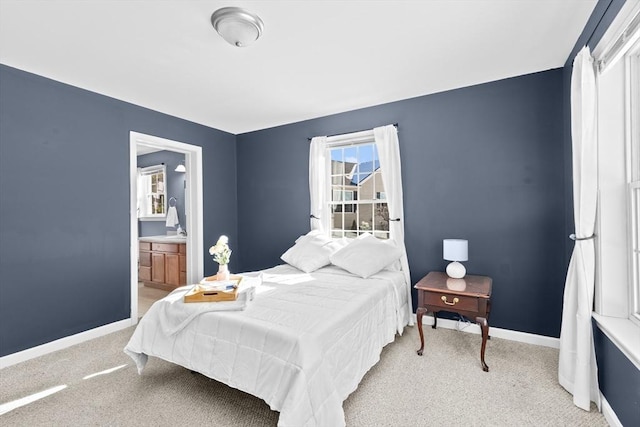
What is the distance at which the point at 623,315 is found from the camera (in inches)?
74.1

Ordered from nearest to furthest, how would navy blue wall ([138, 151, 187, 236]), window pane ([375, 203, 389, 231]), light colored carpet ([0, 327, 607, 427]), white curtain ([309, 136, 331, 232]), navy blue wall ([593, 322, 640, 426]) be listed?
navy blue wall ([593, 322, 640, 426]), light colored carpet ([0, 327, 607, 427]), window pane ([375, 203, 389, 231]), white curtain ([309, 136, 331, 232]), navy blue wall ([138, 151, 187, 236])

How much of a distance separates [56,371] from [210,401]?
4.93 ft

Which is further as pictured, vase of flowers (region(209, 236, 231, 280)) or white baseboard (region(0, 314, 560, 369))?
white baseboard (region(0, 314, 560, 369))

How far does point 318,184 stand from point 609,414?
3.28 m

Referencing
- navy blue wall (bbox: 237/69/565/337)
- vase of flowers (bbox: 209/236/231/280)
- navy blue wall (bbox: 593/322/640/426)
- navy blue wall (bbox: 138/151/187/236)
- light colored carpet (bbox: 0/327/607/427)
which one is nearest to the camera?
navy blue wall (bbox: 593/322/640/426)

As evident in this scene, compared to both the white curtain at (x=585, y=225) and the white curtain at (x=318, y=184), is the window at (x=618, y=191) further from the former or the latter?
the white curtain at (x=318, y=184)

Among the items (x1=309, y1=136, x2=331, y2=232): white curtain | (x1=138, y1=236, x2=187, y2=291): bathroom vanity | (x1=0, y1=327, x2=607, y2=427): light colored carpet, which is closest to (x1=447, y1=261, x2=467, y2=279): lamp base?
(x1=0, y1=327, x2=607, y2=427): light colored carpet

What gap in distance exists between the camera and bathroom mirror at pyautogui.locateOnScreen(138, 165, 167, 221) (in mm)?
5862

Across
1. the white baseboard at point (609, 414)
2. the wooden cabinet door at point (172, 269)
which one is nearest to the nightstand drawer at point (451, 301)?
the white baseboard at point (609, 414)

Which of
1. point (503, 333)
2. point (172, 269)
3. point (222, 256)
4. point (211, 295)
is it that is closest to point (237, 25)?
point (222, 256)

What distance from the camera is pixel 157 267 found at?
5.13m

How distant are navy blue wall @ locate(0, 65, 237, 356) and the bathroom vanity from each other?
1281 mm

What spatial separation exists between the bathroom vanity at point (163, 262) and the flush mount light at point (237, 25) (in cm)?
353

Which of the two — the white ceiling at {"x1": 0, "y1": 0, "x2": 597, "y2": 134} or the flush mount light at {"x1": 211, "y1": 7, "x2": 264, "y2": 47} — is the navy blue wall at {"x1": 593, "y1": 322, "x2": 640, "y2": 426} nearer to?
the white ceiling at {"x1": 0, "y1": 0, "x2": 597, "y2": 134}
